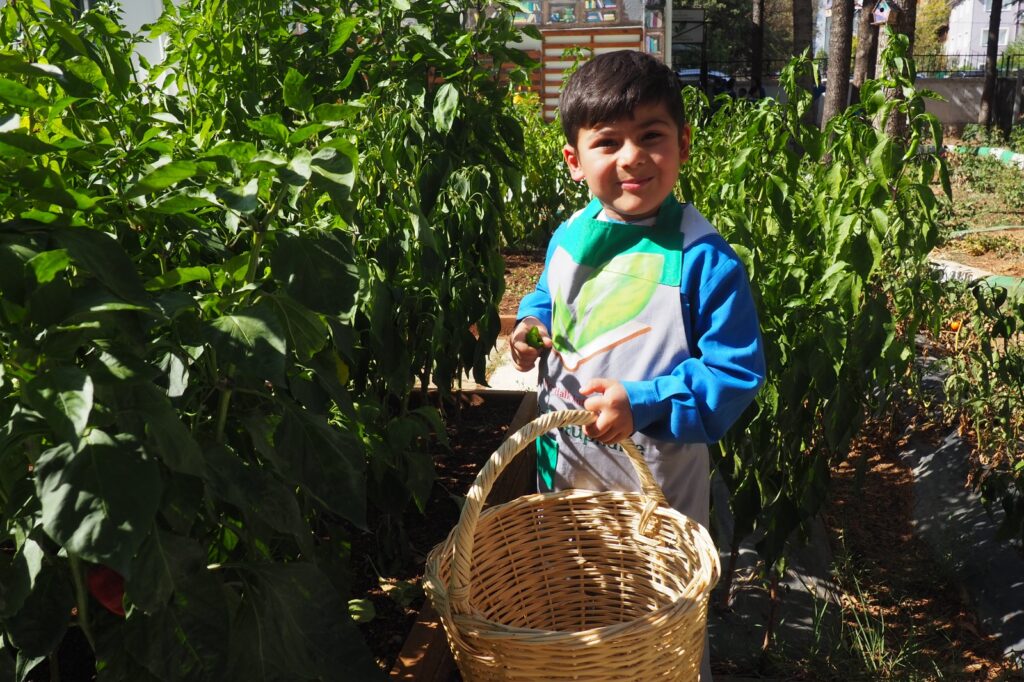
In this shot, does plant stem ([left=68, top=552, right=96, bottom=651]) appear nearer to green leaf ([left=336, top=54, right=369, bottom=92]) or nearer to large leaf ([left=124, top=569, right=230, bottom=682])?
large leaf ([left=124, top=569, right=230, bottom=682])

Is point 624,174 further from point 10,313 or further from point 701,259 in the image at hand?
point 10,313

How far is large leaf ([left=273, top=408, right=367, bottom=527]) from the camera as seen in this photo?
135 centimetres

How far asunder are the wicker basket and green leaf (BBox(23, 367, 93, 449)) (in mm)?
681

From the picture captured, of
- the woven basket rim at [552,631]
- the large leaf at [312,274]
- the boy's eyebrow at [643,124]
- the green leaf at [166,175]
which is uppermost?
the green leaf at [166,175]

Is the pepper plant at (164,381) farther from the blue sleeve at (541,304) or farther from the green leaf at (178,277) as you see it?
the blue sleeve at (541,304)

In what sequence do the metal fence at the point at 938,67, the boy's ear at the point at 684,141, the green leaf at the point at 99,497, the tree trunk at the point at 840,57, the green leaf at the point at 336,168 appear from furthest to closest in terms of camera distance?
1. the metal fence at the point at 938,67
2. the tree trunk at the point at 840,57
3. the boy's ear at the point at 684,141
4. the green leaf at the point at 336,168
5. the green leaf at the point at 99,497

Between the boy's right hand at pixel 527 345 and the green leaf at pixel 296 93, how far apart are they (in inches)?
26.3

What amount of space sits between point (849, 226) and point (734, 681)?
1.19m

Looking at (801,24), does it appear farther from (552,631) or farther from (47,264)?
(47,264)

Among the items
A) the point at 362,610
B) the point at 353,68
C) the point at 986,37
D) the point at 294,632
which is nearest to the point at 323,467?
the point at 294,632

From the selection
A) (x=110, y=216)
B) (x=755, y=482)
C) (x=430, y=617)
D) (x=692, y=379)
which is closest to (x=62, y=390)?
(x=110, y=216)

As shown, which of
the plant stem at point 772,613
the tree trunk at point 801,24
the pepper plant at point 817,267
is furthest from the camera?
the tree trunk at point 801,24

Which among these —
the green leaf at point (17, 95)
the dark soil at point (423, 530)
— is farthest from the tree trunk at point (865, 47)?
the green leaf at point (17, 95)

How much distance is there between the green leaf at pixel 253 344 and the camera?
1188 millimetres
